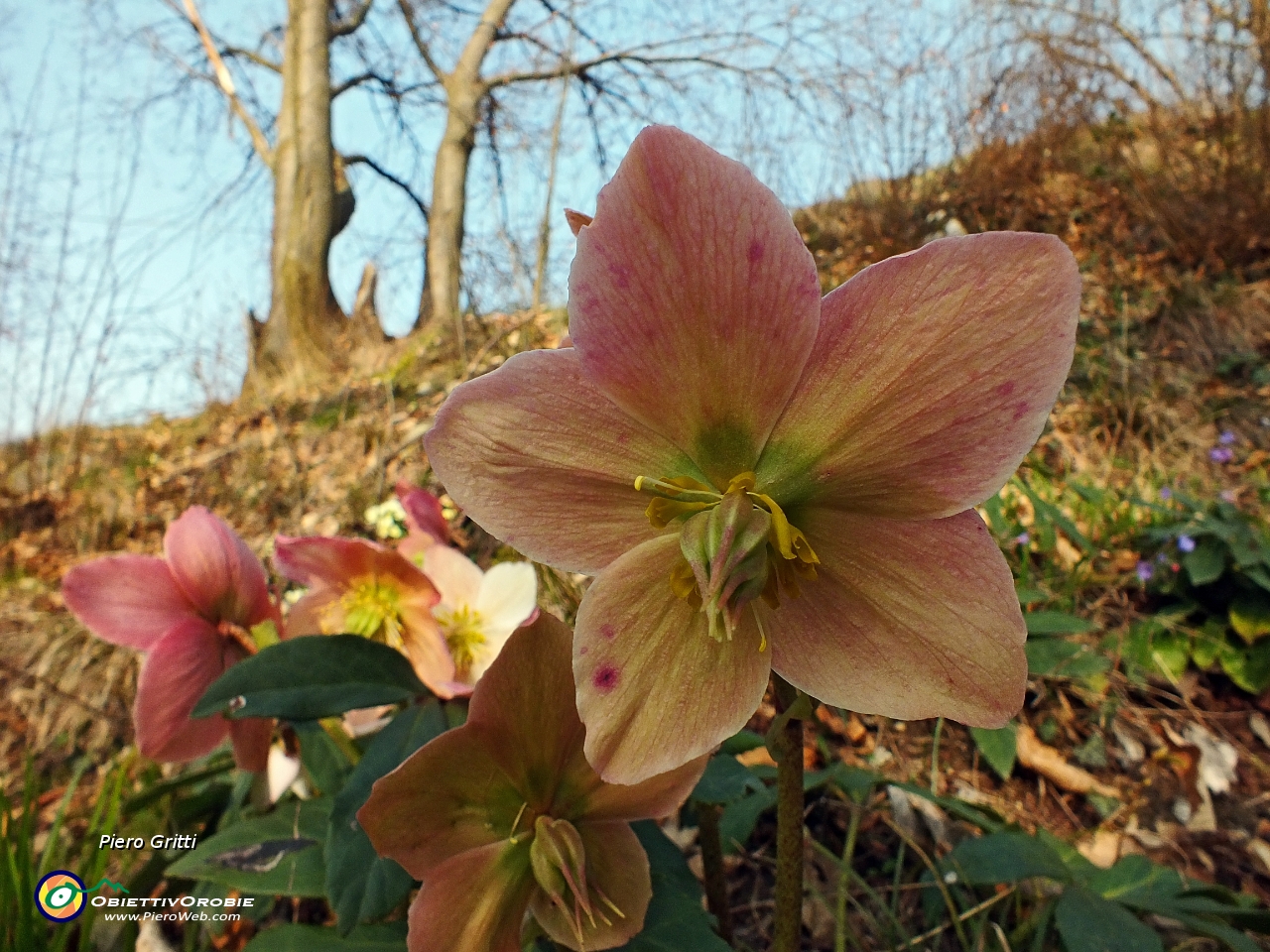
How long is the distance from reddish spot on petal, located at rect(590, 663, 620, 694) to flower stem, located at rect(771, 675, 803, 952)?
8cm

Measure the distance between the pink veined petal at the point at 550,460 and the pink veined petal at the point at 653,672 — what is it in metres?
0.03

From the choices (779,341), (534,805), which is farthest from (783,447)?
(534,805)

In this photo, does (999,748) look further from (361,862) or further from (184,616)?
(184,616)

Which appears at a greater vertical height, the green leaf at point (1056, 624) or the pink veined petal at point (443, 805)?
the pink veined petal at point (443, 805)

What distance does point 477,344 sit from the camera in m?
3.34

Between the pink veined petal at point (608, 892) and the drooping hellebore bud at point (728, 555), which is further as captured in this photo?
the pink veined petal at point (608, 892)

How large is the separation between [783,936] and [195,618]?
1.74ft

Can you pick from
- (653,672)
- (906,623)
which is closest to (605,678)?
(653,672)

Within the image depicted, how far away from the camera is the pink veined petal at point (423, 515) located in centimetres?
76

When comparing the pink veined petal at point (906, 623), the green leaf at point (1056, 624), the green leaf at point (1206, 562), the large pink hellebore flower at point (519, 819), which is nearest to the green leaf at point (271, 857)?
the large pink hellebore flower at point (519, 819)

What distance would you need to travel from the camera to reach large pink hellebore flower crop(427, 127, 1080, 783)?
0.30 m

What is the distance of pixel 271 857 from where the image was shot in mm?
605

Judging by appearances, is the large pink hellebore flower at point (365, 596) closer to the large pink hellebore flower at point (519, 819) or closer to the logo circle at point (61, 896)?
the large pink hellebore flower at point (519, 819)

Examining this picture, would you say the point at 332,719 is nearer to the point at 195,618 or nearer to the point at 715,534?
the point at 195,618
